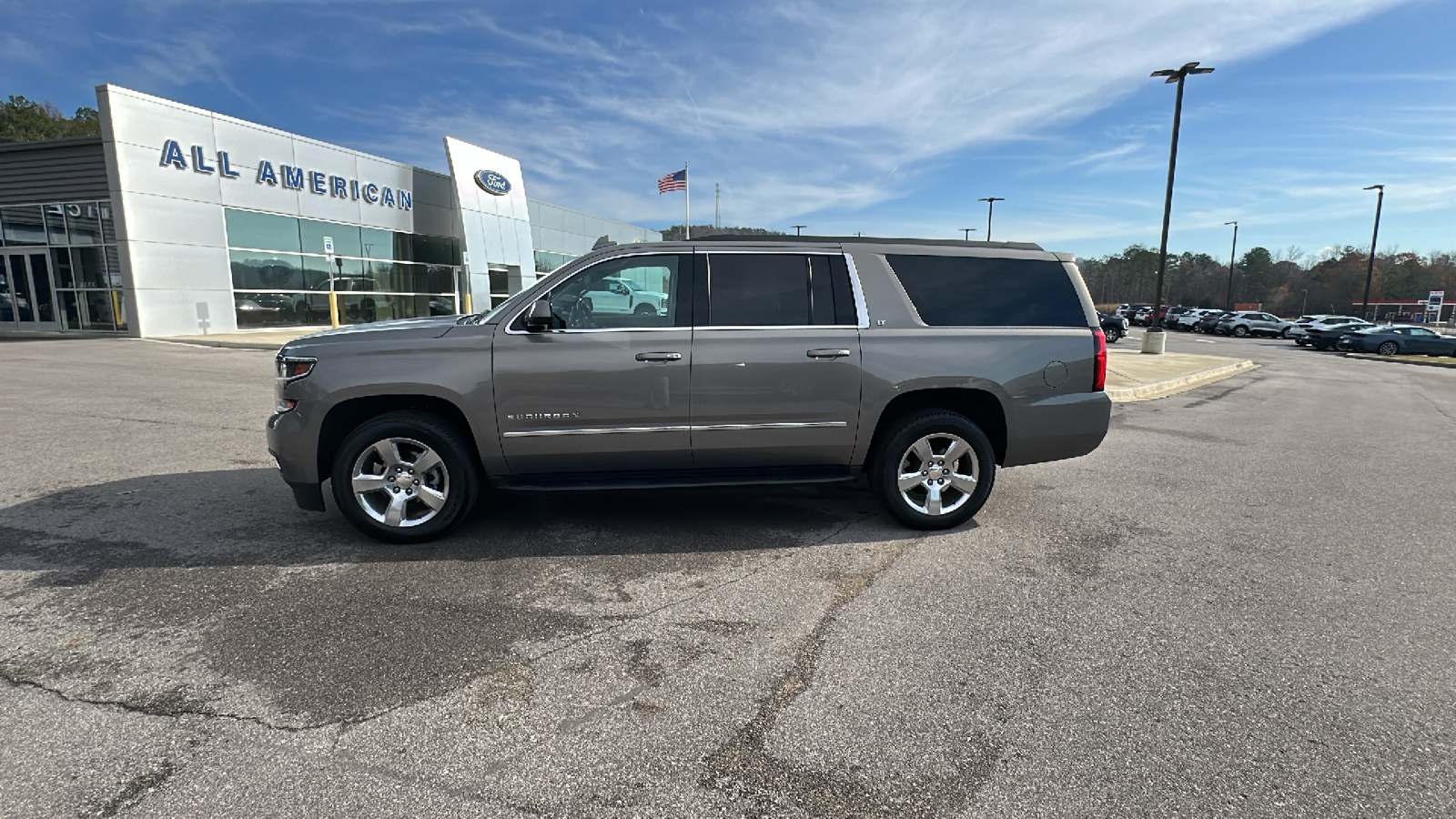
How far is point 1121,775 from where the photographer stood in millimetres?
2408

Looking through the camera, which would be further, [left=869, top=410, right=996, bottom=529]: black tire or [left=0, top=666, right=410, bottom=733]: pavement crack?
[left=869, top=410, right=996, bottom=529]: black tire

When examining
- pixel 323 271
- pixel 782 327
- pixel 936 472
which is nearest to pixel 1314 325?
pixel 936 472

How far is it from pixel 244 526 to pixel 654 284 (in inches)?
127

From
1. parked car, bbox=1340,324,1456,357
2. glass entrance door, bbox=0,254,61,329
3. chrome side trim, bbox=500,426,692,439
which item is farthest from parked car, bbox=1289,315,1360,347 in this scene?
glass entrance door, bbox=0,254,61,329

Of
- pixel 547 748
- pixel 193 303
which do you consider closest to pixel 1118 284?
pixel 193 303

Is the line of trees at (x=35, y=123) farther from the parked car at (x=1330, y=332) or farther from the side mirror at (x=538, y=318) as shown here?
the parked car at (x=1330, y=332)

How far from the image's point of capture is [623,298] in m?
4.68

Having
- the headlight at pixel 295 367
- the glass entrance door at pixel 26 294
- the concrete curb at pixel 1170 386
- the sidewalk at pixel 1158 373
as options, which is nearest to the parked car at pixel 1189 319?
the sidewalk at pixel 1158 373

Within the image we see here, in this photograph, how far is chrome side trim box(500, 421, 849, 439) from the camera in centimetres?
449

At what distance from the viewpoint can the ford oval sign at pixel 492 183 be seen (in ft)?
95.7

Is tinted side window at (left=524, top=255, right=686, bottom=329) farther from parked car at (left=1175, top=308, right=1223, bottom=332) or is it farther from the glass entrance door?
parked car at (left=1175, top=308, right=1223, bottom=332)

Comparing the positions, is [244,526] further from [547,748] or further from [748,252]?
[748,252]

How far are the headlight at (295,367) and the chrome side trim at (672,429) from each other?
123 centimetres

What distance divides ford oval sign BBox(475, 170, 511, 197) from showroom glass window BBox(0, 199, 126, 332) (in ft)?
39.6
